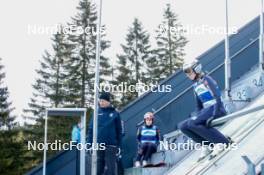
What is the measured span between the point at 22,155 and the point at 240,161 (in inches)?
1274

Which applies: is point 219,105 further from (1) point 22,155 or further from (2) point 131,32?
(2) point 131,32

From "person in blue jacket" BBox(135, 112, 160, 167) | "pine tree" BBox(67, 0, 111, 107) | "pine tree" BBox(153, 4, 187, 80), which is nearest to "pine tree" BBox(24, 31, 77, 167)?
"pine tree" BBox(67, 0, 111, 107)

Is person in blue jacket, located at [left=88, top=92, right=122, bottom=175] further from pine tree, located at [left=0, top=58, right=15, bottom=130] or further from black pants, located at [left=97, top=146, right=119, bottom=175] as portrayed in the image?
pine tree, located at [left=0, top=58, right=15, bottom=130]

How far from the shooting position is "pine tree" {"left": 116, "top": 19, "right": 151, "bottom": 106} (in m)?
45.9

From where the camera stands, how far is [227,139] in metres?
7.60

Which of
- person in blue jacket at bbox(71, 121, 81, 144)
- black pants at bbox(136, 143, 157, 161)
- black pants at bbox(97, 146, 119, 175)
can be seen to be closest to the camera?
black pants at bbox(97, 146, 119, 175)

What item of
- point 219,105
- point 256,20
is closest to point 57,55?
point 256,20

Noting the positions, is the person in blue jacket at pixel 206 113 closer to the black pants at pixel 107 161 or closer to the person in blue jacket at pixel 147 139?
the black pants at pixel 107 161

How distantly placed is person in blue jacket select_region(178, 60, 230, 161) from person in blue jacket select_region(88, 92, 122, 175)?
1.46m

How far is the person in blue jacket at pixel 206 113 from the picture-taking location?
24.9 feet

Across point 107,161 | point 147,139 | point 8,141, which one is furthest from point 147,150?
point 8,141

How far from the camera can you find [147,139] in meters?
10.5

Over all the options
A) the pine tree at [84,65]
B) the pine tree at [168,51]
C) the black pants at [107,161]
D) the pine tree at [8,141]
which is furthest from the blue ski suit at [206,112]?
the pine tree at [168,51]

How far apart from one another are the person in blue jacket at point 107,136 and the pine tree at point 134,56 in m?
35.4
